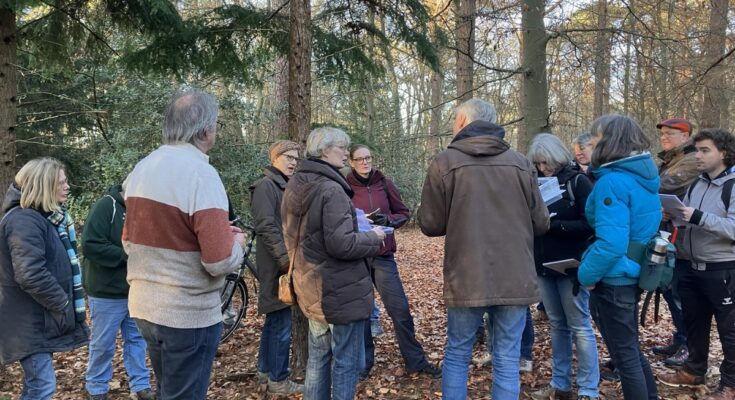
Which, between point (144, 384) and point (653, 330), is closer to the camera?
point (144, 384)

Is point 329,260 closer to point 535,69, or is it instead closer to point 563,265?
point 563,265

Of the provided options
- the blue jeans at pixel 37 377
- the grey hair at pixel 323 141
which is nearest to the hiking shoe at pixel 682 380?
the grey hair at pixel 323 141

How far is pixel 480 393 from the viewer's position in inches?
157

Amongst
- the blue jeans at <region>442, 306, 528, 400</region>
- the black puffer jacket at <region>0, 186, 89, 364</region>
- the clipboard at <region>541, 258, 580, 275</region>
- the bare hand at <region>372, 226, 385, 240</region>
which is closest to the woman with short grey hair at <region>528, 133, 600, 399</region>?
the clipboard at <region>541, 258, 580, 275</region>

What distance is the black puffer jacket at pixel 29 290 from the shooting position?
10.5ft

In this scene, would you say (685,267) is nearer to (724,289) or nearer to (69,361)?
(724,289)

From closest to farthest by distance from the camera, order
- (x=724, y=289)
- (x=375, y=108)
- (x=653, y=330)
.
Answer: (x=724, y=289) → (x=653, y=330) → (x=375, y=108)

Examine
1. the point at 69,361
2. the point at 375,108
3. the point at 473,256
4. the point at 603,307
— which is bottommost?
the point at 69,361

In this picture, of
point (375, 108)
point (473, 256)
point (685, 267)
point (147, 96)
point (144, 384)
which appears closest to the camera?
point (473, 256)

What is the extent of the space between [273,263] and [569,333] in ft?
7.67

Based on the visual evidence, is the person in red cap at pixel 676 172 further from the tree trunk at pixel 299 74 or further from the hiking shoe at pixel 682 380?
the tree trunk at pixel 299 74

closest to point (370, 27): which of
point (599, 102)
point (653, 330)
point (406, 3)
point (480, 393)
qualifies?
point (406, 3)

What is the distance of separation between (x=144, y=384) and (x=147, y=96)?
21.7ft

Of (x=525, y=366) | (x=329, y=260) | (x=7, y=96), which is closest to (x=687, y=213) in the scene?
(x=525, y=366)
